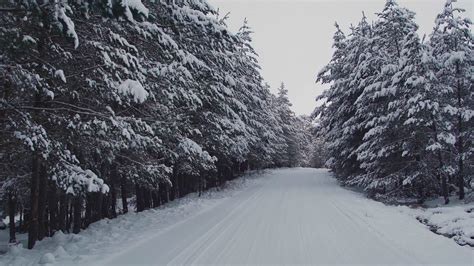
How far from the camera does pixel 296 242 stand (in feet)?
27.9

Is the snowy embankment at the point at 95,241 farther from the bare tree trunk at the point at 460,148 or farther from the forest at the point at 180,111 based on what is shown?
the bare tree trunk at the point at 460,148

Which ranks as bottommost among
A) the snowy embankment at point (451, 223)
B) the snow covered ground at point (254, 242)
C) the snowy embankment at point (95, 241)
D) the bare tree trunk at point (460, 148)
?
the snowy embankment at point (451, 223)

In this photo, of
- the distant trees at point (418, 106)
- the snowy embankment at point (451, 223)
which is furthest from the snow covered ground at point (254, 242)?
the distant trees at point (418, 106)

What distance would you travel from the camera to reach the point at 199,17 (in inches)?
360

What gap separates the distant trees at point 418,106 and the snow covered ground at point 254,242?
17.9 ft

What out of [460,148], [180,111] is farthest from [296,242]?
[460,148]

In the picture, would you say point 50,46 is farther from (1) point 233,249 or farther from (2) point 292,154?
(2) point 292,154

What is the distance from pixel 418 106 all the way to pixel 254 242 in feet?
36.9

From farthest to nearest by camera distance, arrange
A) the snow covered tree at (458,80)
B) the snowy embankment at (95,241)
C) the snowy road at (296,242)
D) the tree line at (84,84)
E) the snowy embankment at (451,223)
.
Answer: the snow covered tree at (458,80) < the snowy embankment at (451,223) < the snowy embankment at (95,241) < the snowy road at (296,242) < the tree line at (84,84)

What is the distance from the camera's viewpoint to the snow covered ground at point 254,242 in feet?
23.6

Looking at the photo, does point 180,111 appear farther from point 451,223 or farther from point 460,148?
point 460,148

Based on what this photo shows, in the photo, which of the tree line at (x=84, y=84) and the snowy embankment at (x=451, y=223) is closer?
the tree line at (x=84, y=84)

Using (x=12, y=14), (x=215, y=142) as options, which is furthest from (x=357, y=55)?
(x=12, y=14)

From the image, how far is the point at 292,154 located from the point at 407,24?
42549 mm
